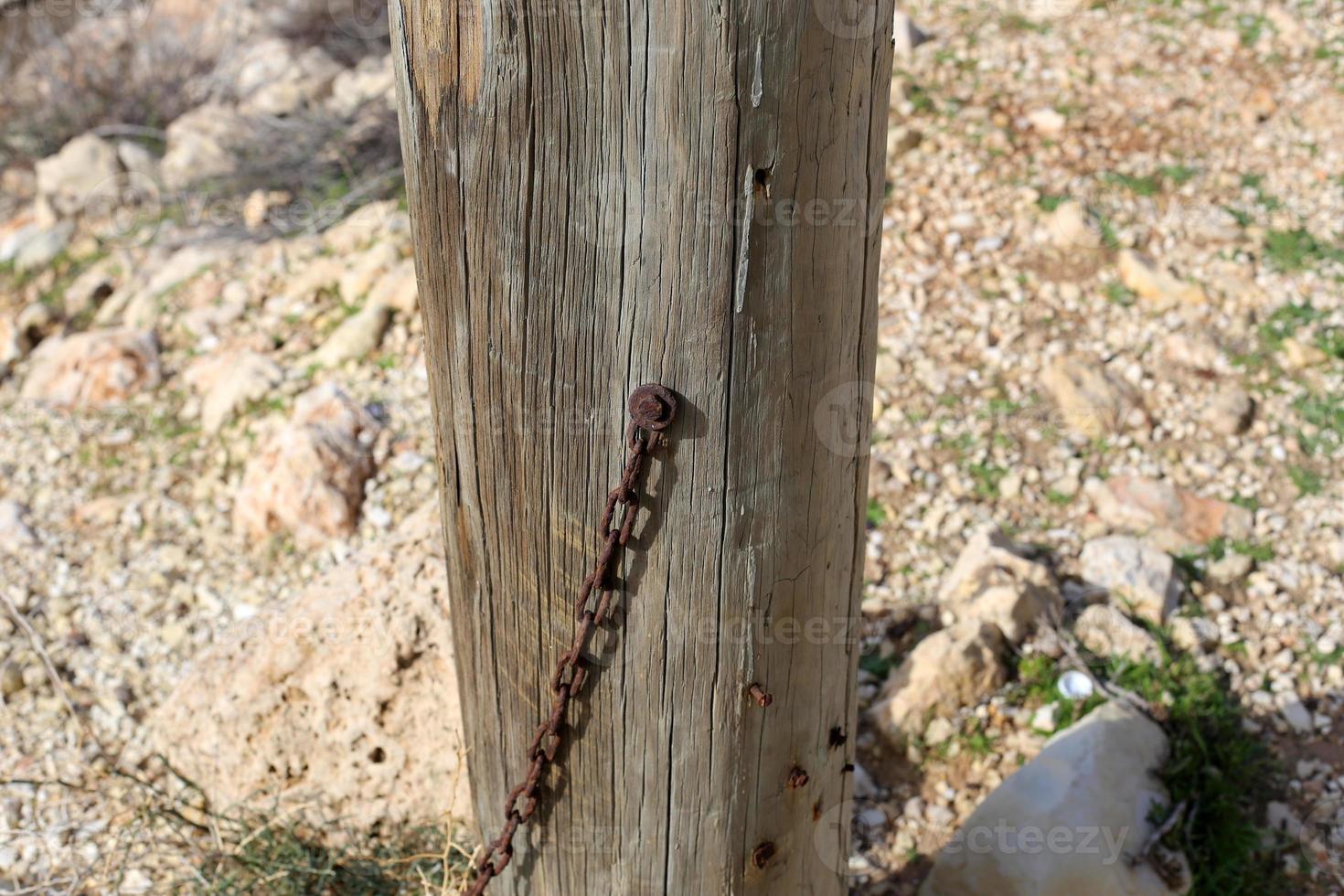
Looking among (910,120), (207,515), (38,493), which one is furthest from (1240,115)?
(38,493)

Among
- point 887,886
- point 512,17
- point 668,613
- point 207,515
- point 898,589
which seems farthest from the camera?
point 207,515

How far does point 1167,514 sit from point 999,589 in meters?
0.74

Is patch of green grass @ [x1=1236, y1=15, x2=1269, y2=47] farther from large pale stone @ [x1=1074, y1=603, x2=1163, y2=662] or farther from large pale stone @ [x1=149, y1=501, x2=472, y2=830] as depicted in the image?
large pale stone @ [x1=149, y1=501, x2=472, y2=830]

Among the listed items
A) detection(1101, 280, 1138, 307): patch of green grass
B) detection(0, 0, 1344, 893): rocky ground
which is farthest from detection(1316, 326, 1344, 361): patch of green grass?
detection(1101, 280, 1138, 307): patch of green grass

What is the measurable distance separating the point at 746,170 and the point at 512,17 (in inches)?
12.4

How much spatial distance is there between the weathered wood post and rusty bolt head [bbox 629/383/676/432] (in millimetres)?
21

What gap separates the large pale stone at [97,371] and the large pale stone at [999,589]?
11.0 feet

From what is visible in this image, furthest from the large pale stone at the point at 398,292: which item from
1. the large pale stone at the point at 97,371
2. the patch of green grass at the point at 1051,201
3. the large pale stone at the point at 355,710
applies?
the patch of green grass at the point at 1051,201

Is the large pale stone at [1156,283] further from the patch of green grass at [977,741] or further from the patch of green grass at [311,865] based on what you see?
the patch of green grass at [311,865]

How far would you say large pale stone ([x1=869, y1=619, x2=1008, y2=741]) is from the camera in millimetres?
3107

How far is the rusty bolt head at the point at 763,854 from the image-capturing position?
182 centimetres

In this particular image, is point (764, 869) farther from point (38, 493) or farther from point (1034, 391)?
point (38, 493)

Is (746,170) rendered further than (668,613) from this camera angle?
No

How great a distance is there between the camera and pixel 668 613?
1596 mm
